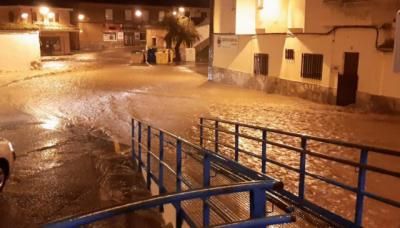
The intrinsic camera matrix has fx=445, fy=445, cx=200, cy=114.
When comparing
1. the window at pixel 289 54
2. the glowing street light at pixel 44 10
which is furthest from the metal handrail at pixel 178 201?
the glowing street light at pixel 44 10

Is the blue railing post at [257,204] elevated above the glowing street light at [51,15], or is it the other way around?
the glowing street light at [51,15]

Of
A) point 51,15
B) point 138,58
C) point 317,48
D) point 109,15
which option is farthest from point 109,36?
point 317,48

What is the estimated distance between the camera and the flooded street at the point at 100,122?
8016mm

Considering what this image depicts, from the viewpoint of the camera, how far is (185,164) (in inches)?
355

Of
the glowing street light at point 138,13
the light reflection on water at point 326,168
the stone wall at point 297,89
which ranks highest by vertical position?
the glowing street light at point 138,13

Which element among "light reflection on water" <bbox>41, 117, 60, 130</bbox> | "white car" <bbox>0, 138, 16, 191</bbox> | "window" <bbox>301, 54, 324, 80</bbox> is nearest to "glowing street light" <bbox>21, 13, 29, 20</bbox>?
"light reflection on water" <bbox>41, 117, 60, 130</bbox>

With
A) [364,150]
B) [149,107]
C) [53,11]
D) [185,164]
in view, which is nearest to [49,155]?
[185,164]

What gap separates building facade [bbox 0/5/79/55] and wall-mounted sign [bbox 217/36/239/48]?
3530cm

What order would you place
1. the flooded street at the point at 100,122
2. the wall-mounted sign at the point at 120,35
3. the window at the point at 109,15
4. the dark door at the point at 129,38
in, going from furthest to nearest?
the dark door at the point at 129,38
the wall-mounted sign at the point at 120,35
the window at the point at 109,15
the flooded street at the point at 100,122

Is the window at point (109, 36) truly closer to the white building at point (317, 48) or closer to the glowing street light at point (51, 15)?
the glowing street light at point (51, 15)

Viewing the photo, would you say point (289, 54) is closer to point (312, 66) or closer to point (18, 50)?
point (312, 66)

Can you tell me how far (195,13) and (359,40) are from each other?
199ft

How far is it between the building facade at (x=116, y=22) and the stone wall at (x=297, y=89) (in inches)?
1729

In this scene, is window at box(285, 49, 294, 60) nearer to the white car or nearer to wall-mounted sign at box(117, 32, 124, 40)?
the white car
